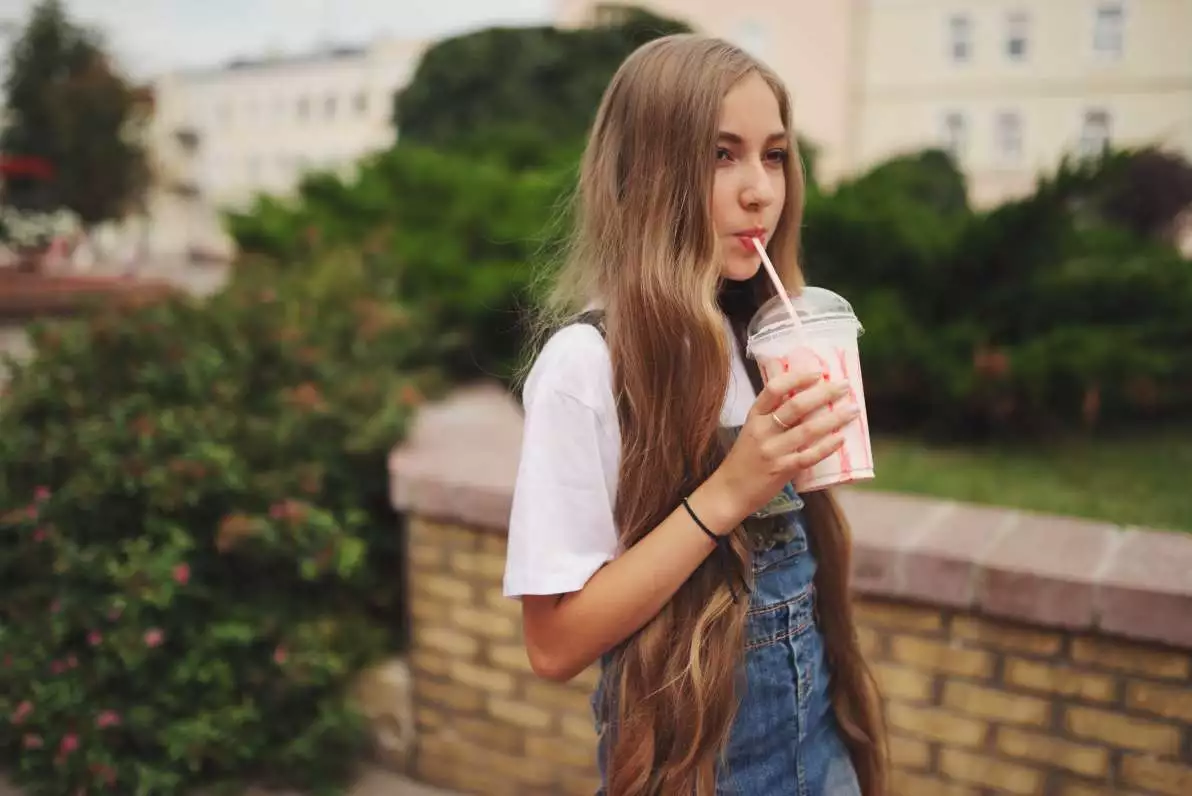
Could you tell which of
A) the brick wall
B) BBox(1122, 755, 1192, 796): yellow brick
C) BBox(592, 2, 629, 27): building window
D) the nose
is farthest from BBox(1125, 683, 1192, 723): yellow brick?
BBox(592, 2, 629, 27): building window

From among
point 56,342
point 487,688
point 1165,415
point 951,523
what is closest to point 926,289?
point 1165,415

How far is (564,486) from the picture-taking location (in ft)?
3.96

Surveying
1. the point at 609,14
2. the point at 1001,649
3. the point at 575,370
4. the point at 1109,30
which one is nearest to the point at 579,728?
the point at 1001,649

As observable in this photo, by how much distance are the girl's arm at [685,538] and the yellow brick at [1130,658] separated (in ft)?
3.76

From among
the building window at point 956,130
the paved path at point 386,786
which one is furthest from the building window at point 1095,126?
the paved path at point 386,786

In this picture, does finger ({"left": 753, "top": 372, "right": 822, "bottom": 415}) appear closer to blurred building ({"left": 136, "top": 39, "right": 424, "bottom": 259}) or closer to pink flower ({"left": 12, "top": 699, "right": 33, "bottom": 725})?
pink flower ({"left": 12, "top": 699, "right": 33, "bottom": 725})

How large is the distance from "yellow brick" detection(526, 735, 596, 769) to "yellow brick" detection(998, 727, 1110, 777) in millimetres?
1041

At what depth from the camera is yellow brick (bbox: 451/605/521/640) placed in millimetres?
2668

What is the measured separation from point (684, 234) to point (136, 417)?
2.15 metres

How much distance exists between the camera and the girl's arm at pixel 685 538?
43.1 inches

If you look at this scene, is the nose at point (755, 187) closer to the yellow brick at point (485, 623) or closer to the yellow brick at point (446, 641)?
the yellow brick at point (485, 623)

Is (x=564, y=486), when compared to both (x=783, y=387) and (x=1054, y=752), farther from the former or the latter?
(x=1054, y=752)

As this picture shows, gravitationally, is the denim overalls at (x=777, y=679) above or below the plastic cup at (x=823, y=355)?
below

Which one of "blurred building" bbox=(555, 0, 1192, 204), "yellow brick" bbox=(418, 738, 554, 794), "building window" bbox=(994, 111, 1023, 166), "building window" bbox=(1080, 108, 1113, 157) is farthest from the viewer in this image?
"building window" bbox=(994, 111, 1023, 166)
